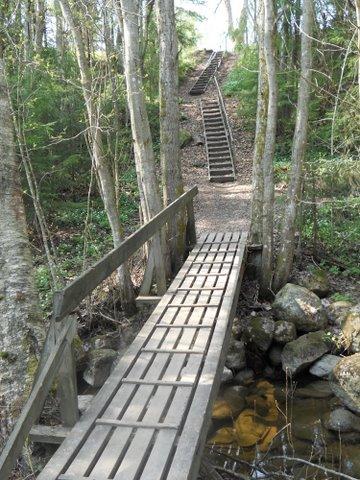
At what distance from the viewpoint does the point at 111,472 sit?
2.86 metres

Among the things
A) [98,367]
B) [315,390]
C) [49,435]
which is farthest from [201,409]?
[315,390]

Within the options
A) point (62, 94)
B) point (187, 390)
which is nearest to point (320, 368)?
point (187, 390)

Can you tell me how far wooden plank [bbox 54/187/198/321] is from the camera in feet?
10.6

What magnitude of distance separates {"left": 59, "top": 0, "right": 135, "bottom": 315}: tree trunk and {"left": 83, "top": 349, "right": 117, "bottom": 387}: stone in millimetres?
966

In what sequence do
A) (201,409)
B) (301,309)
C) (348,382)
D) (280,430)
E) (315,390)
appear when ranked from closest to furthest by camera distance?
(201,409) → (280,430) → (348,382) → (315,390) → (301,309)

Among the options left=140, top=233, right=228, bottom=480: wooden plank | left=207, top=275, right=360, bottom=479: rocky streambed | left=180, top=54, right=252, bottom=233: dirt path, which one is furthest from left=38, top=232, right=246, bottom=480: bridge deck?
left=180, top=54, right=252, bottom=233: dirt path

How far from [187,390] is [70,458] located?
1126 millimetres

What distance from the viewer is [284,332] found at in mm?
7812

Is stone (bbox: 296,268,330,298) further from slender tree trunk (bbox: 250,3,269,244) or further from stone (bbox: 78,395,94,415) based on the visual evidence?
stone (bbox: 78,395,94,415)

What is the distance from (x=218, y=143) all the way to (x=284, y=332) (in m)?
11.8

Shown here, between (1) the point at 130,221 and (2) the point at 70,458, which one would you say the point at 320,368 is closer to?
(2) the point at 70,458

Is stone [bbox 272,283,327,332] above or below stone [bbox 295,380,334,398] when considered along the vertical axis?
above

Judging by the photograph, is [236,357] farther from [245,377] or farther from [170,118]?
[170,118]

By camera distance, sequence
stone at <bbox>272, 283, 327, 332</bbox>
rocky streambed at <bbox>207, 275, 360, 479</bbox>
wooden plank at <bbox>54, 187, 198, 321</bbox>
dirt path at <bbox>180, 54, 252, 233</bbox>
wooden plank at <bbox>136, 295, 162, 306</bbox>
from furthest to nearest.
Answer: dirt path at <bbox>180, 54, 252, 233</bbox> → stone at <bbox>272, 283, 327, 332</bbox> → wooden plank at <bbox>136, 295, 162, 306</bbox> → rocky streambed at <bbox>207, 275, 360, 479</bbox> → wooden plank at <bbox>54, 187, 198, 321</bbox>
